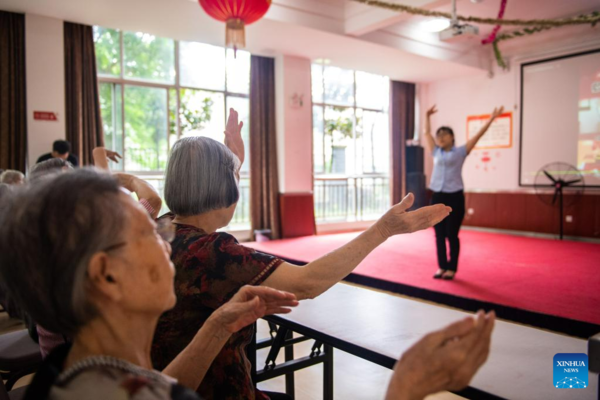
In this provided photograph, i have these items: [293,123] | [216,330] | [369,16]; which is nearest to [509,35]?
[369,16]

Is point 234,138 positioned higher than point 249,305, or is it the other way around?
point 234,138

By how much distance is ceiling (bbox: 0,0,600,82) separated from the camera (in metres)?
4.63

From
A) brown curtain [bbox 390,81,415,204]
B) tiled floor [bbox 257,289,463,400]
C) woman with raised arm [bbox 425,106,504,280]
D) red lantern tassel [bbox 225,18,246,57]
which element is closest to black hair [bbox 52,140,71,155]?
red lantern tassel [bbox 225,18,246,57]

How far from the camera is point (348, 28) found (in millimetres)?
5590

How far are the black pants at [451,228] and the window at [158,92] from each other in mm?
3038

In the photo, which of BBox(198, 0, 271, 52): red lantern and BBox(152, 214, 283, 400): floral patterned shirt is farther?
BBox(198, 0, 271, 52): red lantern

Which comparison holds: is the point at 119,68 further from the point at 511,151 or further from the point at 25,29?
the point at 511,151

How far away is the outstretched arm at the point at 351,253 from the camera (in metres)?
1.05

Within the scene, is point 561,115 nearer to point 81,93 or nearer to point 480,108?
point 480,108

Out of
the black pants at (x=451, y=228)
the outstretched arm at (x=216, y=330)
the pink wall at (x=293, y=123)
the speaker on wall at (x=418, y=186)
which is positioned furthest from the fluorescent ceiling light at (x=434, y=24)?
the outstretched arm at (x=216, y=330)

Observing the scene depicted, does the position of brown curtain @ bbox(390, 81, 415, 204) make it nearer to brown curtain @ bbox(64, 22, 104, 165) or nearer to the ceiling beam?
the ceiling beam

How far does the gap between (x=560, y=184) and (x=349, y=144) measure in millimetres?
3402

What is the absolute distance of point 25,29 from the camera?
15.3 feet

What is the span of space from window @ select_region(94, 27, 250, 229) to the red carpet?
76.9 inches
